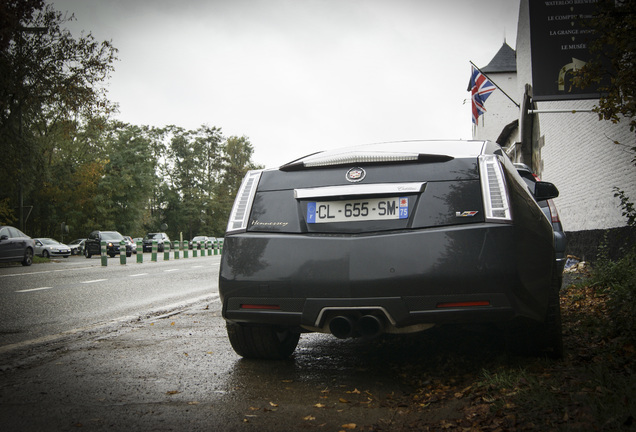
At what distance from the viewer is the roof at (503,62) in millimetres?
47531

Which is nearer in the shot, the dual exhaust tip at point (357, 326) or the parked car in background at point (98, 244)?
the dual exhaust tip at point (357, 326)

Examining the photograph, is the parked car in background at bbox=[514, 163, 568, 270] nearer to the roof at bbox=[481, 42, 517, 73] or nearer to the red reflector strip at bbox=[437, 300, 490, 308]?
the red reflector strip at bbox=[437, 300, 490, 308]

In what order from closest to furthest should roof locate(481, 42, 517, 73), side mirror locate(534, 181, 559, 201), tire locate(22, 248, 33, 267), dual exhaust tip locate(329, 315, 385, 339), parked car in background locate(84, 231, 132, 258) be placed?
dual exhaust tip locate(329, 315, 385, 339) → side mirror locate(534, 181, 559, 201) → tire locate(22, 248, 33, 267) → parked car in background locate(84, 231, 132, 258) → roof locate(481, 42, 517, 73)

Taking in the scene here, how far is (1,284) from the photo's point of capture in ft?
40.4

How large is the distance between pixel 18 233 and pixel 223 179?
61.3m

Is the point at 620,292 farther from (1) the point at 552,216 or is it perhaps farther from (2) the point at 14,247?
(2) the point at 14,247

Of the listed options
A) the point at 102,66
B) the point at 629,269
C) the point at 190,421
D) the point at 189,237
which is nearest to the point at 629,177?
the point at 629,269

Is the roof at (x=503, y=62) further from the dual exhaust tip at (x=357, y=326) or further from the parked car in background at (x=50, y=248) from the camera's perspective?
the dual exhaust tip at (x=357, y=326)

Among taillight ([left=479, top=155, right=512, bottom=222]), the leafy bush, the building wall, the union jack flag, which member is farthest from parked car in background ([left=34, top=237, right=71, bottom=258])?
taillight ([left=479, top=155, right=512, bottom=222])

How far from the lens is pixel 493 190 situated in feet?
11.4

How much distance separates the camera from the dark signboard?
10508mm

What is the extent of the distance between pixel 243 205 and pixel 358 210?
811mm

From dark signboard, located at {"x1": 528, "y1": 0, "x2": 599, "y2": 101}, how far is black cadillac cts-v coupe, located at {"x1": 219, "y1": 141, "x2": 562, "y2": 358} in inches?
292

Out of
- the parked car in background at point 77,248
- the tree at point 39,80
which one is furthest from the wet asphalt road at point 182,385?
the parked car in background at point 77,248
